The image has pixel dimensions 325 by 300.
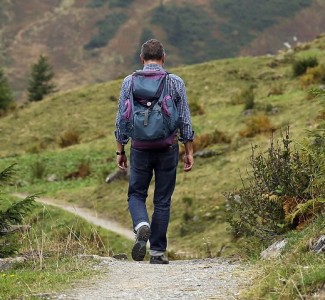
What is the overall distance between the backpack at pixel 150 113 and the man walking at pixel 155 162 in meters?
0.04

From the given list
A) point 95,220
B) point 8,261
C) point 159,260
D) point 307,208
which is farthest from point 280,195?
point 95,220

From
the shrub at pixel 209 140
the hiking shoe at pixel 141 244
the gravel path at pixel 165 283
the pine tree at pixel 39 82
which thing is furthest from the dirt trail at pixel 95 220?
the pine tree at pixel 39 82

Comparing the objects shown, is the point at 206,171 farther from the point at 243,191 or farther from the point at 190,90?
the point at 190,90

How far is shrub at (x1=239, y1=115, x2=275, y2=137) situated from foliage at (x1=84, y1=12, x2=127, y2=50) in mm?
157224

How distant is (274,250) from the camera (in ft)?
22.0

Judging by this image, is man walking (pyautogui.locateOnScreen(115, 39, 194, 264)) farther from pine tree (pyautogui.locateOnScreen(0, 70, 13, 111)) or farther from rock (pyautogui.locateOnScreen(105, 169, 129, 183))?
pine tree (pyautogui.locateOnScreen(0, 70, 13, 111))

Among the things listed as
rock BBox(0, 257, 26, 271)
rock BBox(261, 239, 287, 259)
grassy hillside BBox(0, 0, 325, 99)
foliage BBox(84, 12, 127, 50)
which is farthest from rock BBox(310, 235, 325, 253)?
foliage BBox(84, 12, 127, 50)

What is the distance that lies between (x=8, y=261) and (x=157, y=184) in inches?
68.0

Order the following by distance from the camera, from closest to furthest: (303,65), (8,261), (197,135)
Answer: (8,261) < (197,135) < (303,65)

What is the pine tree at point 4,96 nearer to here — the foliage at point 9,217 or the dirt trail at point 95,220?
the dirt trail at point 95,220

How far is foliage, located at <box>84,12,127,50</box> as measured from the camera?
6826 inches

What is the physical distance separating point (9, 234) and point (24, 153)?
16231mm

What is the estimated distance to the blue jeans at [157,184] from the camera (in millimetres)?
7418

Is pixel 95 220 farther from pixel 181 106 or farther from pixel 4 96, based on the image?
pixel 4 96
